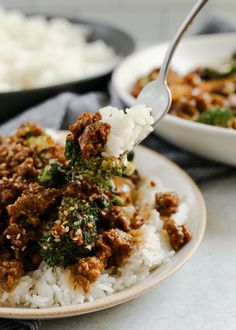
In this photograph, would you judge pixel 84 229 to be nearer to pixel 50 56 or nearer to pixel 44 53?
pixel 50 56

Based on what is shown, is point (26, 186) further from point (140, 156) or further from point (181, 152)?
point (181, 152)

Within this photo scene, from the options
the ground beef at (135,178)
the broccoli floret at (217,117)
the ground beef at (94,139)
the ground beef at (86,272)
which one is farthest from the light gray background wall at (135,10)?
the ground beef at (86,272)

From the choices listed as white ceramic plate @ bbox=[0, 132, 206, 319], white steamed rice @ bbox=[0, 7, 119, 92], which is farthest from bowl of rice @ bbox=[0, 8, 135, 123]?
white ceramic plate @ bbox=[0, 132, 206, 319]

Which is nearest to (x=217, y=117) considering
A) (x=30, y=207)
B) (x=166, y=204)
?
(x=166, y=204)

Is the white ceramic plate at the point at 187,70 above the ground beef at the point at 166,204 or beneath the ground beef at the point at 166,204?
beneath

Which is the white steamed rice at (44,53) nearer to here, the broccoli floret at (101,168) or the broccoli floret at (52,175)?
the broccoli floret at (52,175)

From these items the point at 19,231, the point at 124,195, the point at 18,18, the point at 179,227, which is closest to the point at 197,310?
the point at 179,227
